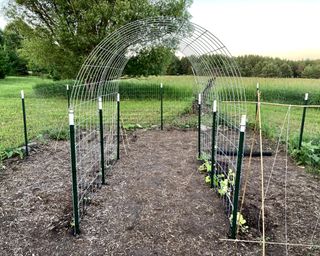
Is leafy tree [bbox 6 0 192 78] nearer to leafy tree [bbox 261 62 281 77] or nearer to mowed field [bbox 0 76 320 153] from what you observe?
mowed field [bbox 0 76 320 153]

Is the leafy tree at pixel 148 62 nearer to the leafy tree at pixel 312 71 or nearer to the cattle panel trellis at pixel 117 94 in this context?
the cattle panel trellis at pixel 117 94

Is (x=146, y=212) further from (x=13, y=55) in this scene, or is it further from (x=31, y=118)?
(x=13, y=55)

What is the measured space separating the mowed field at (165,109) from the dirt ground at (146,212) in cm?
227

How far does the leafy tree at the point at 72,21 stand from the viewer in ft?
32.8

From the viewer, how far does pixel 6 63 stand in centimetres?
2544

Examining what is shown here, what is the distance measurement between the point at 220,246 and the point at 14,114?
8070 millimetres

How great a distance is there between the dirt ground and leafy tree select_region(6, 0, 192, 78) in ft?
22.1

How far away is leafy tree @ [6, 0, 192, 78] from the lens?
393 inches

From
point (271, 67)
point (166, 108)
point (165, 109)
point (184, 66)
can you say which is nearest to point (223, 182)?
point (165, 109)

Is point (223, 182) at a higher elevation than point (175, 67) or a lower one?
lower

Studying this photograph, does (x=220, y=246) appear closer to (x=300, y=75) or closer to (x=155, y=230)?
(x=155, y=230)

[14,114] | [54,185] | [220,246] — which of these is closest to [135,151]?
[54,185]

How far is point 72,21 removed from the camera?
1087cm

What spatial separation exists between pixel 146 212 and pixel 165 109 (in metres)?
6.52
